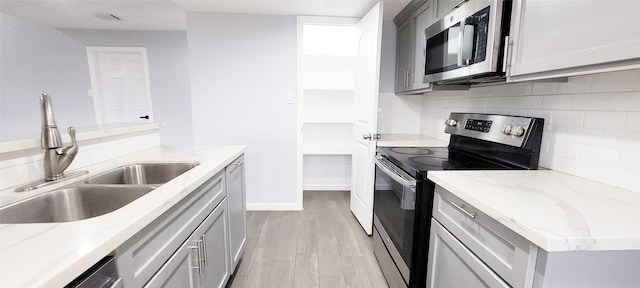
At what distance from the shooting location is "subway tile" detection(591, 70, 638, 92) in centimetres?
93

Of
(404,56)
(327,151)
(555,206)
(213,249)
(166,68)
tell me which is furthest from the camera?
(166,68)

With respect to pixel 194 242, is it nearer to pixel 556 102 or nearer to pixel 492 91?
pixel 556 102

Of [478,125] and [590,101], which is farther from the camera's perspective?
[478,125]

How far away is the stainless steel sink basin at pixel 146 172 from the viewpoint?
53.4 inches

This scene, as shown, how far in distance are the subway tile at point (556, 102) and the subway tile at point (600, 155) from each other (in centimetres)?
20

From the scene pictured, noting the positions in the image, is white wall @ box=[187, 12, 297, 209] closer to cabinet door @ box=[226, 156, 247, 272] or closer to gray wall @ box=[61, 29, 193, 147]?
cabinet door @ box=[226, 156, 247, 272]

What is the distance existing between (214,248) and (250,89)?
1745mm

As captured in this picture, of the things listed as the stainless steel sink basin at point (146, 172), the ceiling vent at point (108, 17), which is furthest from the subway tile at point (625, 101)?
the ceiling vent at point (108, 17)

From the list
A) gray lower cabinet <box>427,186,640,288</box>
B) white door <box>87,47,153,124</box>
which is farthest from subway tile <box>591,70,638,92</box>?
white door <box>87,47,153,124</box>

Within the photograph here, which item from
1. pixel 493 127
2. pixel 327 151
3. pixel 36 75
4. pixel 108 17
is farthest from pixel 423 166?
pixel 36 75

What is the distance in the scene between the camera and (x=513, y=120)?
1323 millimetres

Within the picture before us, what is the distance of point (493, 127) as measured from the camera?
1.43m

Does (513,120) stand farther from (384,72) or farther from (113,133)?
(113,133)

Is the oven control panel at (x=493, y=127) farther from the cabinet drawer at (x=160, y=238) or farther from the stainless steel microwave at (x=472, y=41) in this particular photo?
the cabinet drawer at (x=160, y=238)
